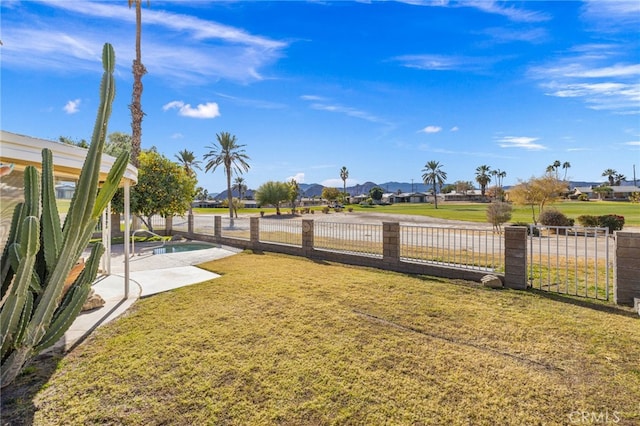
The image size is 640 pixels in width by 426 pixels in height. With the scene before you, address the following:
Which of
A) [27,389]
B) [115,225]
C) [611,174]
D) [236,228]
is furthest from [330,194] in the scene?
[611,174]

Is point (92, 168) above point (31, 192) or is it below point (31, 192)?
above

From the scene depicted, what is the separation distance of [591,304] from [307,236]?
25.1ft

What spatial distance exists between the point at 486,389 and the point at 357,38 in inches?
559

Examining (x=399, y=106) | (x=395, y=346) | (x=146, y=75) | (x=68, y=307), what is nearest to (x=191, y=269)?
(x=68, y=307)

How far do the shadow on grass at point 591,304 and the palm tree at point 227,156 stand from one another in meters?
34.7

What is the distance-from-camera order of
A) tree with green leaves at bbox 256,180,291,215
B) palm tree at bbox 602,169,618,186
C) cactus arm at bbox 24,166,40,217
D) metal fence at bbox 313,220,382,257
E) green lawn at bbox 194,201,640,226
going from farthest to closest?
palm tree at bbox 602,169,618,186
tree with green leaves at bbox 256,180,291,215
green lawn at bbox 194,201,640,226
metal fence at bbox 313,220,382,257
cactus arm at bbox 24,166,40,217

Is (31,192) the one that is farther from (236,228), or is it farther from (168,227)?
(168,227)

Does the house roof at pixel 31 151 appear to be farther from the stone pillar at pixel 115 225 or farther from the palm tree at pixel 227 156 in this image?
the palm tree at pixel 227 156

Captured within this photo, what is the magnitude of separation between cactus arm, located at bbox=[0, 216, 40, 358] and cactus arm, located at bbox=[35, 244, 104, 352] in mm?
470

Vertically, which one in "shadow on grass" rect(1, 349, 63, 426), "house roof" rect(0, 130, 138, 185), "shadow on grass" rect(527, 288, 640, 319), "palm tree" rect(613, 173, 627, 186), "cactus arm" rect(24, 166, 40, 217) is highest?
"palm tree" rect(613, 173, 627, 186)

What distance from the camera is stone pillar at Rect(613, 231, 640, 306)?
5.16m

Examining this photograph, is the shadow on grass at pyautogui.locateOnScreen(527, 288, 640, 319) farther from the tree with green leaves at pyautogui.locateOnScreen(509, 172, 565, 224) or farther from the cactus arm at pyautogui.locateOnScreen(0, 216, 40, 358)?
the tree with green leaves at pyautogui.locateOnScreen(509, 172, 565, 224)

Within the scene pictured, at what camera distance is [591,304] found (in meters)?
5.43

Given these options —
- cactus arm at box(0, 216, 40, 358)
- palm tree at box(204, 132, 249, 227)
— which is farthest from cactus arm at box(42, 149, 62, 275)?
palm tree at box(204, 132, 249, 227)
